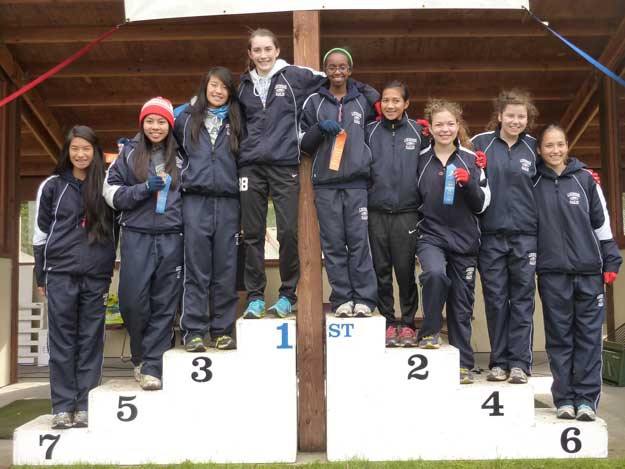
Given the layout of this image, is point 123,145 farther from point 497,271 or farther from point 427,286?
point 497,271

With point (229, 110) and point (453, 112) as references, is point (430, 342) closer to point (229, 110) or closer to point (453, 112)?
point (453, 112)

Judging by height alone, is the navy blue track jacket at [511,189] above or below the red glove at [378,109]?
below

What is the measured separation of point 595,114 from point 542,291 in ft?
15.3

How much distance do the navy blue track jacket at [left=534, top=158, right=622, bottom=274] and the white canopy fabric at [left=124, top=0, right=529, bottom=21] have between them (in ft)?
3.81

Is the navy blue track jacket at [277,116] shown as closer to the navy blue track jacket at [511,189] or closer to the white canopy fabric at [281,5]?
the white canopy fabric at [281,5]

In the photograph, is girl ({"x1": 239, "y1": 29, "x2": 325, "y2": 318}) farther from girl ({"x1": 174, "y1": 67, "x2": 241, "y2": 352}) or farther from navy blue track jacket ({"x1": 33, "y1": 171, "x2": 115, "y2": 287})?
navy blue track jacket ({"x1": 33, "y1": 171, "x2": 115, "y2": 287})

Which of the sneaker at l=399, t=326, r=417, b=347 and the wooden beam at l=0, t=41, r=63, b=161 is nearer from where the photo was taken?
the sneaker at l=399, t=326, r=417, b=347

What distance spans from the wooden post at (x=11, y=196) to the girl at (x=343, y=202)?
4127 mm

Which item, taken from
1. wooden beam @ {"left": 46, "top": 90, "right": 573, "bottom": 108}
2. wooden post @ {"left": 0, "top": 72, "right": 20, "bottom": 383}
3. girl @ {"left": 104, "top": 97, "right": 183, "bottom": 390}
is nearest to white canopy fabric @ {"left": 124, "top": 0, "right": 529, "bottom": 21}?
girl @ {"left": 104, "top": 97, "right": 183, "bottom": 390}

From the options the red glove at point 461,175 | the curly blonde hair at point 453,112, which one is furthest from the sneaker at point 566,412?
the curly blonde hair at point 453,112

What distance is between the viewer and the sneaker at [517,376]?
3.84 metres

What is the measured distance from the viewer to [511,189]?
3.99m

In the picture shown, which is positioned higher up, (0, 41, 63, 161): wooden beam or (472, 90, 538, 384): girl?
(0, 41, 63, 161): wooden beam

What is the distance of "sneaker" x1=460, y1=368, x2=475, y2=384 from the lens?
153 inches
